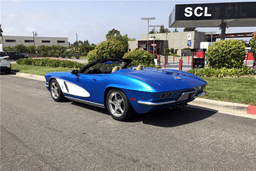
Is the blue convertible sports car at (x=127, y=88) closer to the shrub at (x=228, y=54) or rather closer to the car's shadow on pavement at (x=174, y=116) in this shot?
the car's shadow on pavement at (x=174, y=116)

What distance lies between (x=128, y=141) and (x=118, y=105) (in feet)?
3.59

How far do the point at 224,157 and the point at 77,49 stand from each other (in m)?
55.2

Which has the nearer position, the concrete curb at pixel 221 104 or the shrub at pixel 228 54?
the concrete curb at pixel 221 104

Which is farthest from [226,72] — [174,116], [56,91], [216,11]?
[216,11]

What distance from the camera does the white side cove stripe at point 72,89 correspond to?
5.21m

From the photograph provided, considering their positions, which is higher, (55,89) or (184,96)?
(184,96)

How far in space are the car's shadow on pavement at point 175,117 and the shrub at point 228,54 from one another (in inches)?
234

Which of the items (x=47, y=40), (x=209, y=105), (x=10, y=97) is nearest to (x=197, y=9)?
(x=209, y=105)

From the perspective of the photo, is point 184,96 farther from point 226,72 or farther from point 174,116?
point 226,72

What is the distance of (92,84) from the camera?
16.1 ft

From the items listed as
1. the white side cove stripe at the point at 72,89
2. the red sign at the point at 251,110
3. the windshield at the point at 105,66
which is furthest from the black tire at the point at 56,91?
the red sign at the point at 251,110

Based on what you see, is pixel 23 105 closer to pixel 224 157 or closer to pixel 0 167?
pixel 0 167

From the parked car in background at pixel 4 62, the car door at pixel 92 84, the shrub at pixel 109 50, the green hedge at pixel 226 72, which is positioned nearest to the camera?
the car door at pixel 92 84

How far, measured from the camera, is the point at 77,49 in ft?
181
